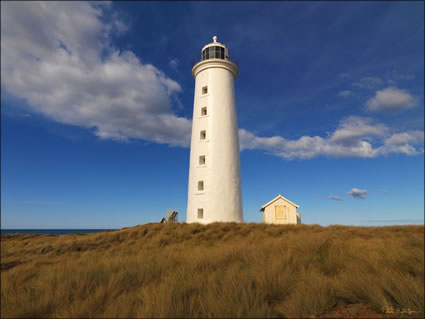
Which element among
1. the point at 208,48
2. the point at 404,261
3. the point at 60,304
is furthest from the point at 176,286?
the point at 208,48

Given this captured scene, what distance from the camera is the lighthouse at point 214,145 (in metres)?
19.6

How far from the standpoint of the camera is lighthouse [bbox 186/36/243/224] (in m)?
19.6

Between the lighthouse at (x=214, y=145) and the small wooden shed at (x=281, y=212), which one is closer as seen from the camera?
the lighthouse at (x=214, y=145)

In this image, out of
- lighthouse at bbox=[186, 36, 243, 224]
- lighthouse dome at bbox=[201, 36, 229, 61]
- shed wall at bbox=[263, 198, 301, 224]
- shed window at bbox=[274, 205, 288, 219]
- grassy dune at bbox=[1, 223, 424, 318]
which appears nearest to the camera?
grassy dune at bbox=[1, 223, 424, 318]

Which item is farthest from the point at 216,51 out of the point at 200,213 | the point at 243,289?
the point at 243,289

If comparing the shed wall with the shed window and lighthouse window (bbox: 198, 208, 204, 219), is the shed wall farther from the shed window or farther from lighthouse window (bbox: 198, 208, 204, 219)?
lighthouse window (bbox: 198, 208, 204, 219)

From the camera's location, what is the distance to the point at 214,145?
67.1 ft

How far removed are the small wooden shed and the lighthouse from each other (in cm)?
358

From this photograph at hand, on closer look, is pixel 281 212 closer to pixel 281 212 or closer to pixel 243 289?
pixel 281 212

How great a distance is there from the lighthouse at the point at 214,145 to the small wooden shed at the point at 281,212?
11.8 feet

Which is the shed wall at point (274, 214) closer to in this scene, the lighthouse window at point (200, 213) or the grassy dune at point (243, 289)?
the lighthouse window at point (200, 213)

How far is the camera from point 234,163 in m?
20.8

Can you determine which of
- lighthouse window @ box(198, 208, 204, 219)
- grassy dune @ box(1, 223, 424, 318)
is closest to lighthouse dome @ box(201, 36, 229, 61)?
lighthouse window @ box(198, 208, 204, 219)

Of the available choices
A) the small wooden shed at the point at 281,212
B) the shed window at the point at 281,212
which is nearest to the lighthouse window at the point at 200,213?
the small wooden shed at the point at 281,212
